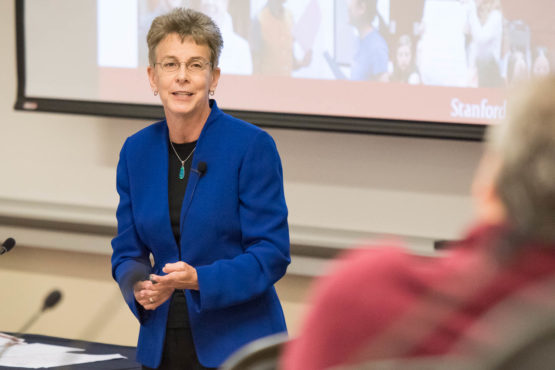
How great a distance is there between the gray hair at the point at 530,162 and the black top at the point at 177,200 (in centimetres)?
118

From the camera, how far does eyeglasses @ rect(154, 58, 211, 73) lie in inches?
76.8

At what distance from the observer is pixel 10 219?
3662 mm

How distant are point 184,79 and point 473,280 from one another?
4.20 feet

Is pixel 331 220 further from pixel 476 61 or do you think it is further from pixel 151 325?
pixel 151 325

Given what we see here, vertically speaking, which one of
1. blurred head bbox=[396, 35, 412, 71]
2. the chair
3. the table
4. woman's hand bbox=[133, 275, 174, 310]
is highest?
blurred head bbox=[396, 35, 412, 71]

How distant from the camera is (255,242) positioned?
1.86 metres

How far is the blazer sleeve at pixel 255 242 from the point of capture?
1776 mm

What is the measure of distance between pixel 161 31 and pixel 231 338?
0.78 meters

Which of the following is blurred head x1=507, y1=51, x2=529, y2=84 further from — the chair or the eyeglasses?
the chair

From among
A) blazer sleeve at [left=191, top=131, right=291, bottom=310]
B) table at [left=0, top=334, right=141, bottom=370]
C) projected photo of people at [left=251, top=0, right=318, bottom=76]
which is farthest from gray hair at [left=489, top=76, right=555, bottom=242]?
projected photo of people at [left=251, top=0, right=318, bottom=76]

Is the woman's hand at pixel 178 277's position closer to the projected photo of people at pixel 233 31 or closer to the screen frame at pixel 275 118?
the screen frame at pixel 275 118

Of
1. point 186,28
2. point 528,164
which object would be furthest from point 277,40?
point 528,164

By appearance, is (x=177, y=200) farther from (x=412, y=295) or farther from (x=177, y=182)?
(x=412, y=295)

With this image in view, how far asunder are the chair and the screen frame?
2056mm
